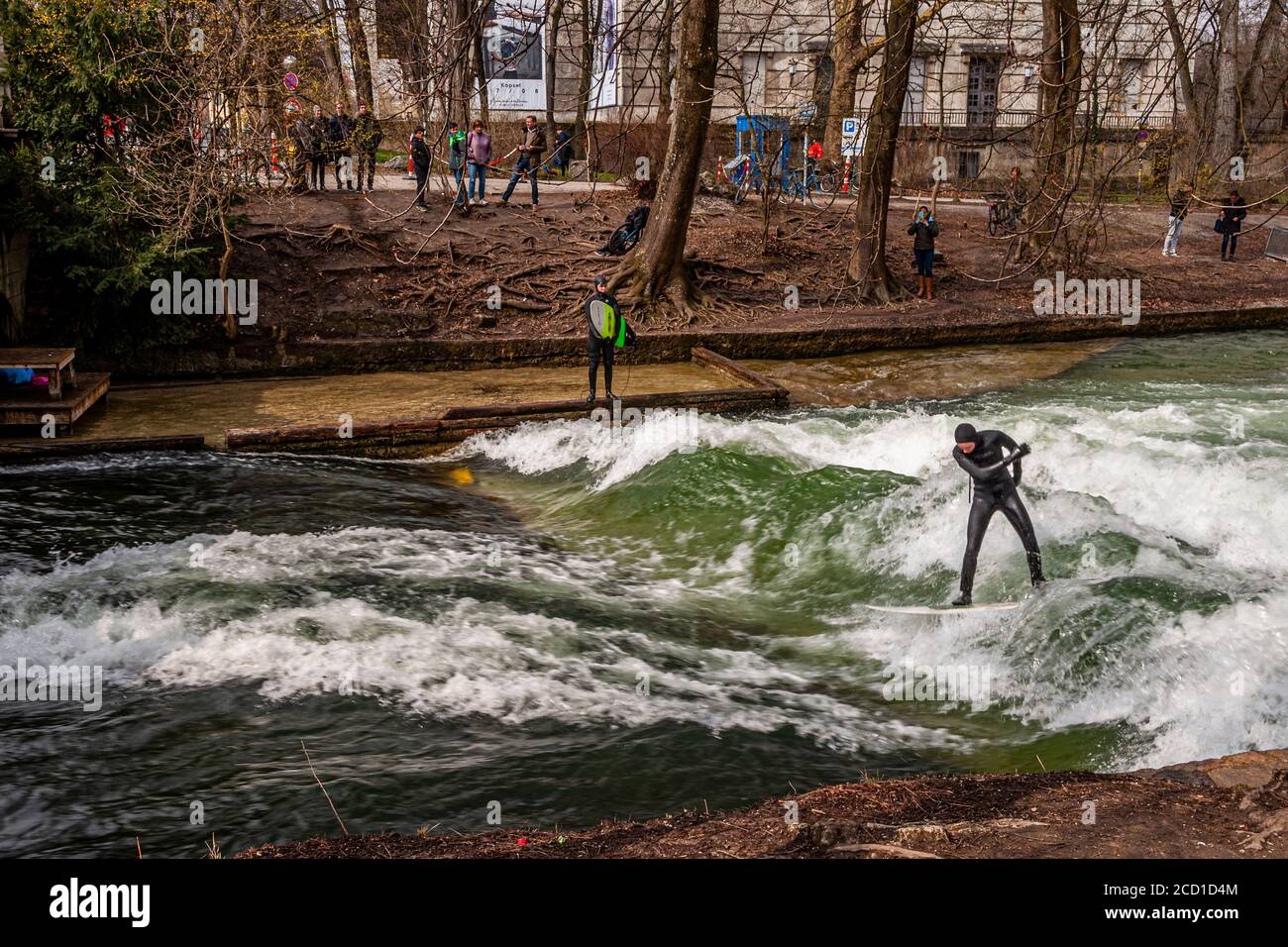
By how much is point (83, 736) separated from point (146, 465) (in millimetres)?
6826

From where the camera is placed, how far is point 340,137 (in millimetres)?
25250

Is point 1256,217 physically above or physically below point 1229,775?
above

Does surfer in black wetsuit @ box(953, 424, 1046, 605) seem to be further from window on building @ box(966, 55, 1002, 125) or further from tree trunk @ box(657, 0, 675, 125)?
window on building @ box(966, 55, 1002, 125)

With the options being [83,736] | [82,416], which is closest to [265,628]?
[83,736]

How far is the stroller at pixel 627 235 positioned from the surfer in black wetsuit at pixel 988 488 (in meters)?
14.7

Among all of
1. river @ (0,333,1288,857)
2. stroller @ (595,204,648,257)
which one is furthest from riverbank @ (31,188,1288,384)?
river @ (0,333,1288,857)

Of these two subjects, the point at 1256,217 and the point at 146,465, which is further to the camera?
the point at 1256,217

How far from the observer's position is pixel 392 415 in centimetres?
1652

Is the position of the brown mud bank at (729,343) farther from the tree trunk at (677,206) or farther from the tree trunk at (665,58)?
the tree trunk at (665,58)

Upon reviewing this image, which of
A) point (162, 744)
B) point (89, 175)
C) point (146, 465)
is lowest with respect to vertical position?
point (162, 744)

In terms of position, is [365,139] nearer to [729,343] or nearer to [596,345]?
[729,343]

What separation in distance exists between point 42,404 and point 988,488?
11495 mm

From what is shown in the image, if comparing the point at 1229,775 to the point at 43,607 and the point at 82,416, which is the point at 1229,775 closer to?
the point at 43,607

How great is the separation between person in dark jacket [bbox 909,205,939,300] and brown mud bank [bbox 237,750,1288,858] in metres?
19.2
